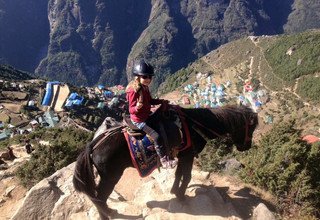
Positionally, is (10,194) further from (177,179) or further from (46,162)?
(177,179)

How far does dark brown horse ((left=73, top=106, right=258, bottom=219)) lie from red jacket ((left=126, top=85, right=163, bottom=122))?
2.02ft

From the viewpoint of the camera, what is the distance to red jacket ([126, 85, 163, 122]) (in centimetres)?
864

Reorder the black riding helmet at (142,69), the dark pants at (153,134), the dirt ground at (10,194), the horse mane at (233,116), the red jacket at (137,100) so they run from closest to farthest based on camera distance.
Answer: the black riding helmet at (142,69), the red jacket at (137,100), the dark pants at (153,134), the horse mane at (233,116), the dirt ground at (10,194)

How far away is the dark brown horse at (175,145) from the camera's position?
9.09 metres

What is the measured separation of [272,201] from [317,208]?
1303 millimetres

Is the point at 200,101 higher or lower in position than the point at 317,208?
lower

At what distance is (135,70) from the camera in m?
8.57

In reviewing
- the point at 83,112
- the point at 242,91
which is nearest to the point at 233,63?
the point at 242,91

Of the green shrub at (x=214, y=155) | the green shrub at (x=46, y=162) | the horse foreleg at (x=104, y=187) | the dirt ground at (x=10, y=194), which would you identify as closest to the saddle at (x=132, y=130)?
the horse foreleg at (x=104, y=187)

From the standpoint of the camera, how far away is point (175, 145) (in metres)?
9.38

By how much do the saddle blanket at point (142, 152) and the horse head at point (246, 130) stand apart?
8.16ft

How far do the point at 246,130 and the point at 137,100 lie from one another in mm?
3355

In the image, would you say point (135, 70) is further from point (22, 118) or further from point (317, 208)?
point (22, 118)

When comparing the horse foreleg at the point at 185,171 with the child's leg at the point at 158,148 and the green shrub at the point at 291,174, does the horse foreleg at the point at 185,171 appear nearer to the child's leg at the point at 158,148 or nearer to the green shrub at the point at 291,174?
the child's leg at the point at 158,148
